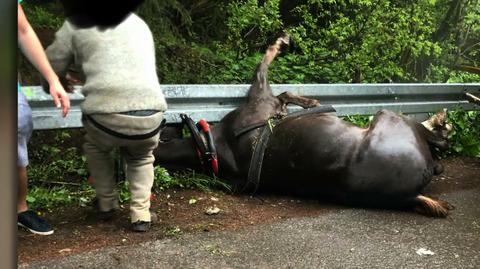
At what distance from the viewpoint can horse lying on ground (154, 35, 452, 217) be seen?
3971 mm

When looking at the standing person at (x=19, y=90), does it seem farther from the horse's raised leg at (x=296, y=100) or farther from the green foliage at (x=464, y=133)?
the green foliage at (x=464, y=133)

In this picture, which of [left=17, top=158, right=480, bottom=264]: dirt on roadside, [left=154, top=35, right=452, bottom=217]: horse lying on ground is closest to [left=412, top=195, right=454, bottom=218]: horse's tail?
[left=154, top=35, right=452, bottom=217]: horse lying on ground

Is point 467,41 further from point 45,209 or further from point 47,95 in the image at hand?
point 47,95

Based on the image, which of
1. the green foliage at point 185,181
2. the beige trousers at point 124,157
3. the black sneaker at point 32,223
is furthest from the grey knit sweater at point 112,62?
the green foliage at point 185,181

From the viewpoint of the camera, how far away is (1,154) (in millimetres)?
885

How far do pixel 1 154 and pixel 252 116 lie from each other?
359cm

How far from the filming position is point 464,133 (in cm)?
608

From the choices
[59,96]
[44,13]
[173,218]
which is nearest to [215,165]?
[173,218]

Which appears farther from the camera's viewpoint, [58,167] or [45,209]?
[45,209]

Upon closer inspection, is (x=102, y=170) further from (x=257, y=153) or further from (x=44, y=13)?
(x=257, y=153)

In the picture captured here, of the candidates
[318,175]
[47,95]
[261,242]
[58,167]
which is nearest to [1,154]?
[47,95]

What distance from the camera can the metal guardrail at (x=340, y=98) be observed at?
13.4 ft

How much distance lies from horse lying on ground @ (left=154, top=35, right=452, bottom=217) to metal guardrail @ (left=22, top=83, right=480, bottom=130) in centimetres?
14

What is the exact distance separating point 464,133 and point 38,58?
18.4 ft
